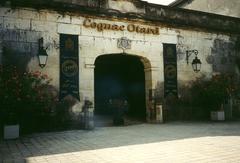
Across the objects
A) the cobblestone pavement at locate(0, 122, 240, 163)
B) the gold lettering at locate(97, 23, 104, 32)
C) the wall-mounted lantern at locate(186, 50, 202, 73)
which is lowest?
the cobblestone pavement at locate(0, 122, 240, 163)

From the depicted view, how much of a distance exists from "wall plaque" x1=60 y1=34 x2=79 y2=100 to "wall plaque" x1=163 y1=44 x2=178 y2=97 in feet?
11.5

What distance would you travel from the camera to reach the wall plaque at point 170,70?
965 centimetres

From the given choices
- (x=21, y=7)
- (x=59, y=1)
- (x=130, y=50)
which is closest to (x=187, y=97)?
(x=130, y=50)

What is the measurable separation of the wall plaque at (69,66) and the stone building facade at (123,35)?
0.42ft

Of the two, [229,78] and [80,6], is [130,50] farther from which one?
[229,78]

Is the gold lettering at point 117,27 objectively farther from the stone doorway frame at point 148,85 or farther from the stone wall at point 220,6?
the stone wall at point 220,6

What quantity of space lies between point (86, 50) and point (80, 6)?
57.2 inches

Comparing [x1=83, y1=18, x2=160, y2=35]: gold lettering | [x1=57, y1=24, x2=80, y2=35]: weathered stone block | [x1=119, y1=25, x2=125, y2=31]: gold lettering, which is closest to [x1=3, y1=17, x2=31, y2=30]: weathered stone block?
[x1=57, y1=24, x2=80, y2=35]: weathered stone block

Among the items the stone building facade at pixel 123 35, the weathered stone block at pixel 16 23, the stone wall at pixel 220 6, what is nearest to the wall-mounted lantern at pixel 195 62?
the stone building facade at pixel 123 35

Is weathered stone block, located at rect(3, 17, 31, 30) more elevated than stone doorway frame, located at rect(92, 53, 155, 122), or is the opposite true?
weathered stone block, located at rect(3, 17, 31, 30)

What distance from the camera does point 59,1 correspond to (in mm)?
7977

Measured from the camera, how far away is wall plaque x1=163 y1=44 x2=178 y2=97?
965cm

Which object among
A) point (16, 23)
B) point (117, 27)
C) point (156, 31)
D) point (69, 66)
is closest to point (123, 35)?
point (117, 27)

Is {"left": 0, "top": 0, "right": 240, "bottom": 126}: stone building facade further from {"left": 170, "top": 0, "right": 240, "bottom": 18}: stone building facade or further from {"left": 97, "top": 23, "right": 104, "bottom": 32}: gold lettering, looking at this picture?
{"left": 170, "top": 0, "right": 240, "bottom": 18}: stone building facade
